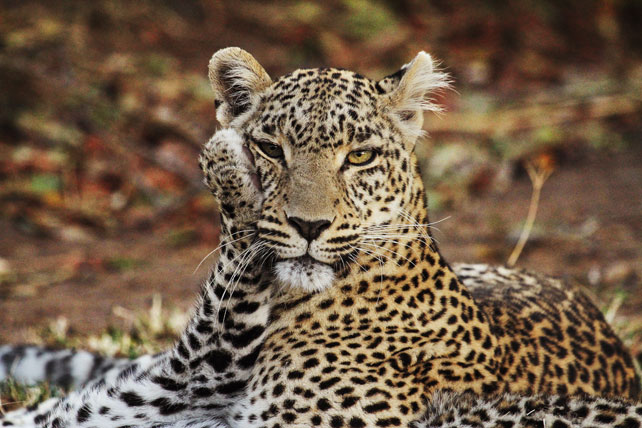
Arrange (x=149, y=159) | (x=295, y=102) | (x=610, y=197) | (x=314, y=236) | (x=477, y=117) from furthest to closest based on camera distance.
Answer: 1. (x=477, y=117)
2. (x=149, y=159)
3. (x=610, y=197)
4. (x=295, y=102)
5. (x=314, y=236)

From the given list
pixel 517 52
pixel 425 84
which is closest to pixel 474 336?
pixel 425 84

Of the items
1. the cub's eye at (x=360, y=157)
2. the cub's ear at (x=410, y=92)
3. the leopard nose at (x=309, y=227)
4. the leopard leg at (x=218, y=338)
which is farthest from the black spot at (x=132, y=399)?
the cub's ear at (x=410, y=92)

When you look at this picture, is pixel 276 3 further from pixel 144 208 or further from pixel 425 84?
pixel 425 84

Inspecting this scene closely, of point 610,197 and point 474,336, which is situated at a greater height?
point 610,197

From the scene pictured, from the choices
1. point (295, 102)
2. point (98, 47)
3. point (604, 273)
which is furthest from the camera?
point (98, 47)

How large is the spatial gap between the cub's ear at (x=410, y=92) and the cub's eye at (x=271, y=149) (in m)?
0.63

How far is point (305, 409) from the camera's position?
163 inches

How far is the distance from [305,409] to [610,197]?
7.42 metres

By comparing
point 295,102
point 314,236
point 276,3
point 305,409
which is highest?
point 276,3

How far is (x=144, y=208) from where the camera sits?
10922 millimetres

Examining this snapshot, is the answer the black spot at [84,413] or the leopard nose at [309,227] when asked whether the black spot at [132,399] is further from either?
the leopard nose at [309,227]

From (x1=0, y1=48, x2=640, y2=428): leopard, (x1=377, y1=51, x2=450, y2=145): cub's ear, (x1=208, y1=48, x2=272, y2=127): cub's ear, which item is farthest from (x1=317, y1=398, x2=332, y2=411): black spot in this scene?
(x1=208, y1=48, x2=272, y2=127): cub's ear

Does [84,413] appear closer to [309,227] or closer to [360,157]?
[309,227]

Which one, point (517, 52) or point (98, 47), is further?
point (517, 52)
